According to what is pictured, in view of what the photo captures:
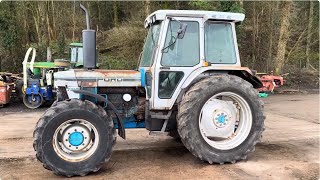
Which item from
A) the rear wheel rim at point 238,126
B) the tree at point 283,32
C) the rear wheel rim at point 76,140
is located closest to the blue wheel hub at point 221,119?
the rear wheel rim at point 238,126

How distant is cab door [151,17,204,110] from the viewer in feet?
16.5

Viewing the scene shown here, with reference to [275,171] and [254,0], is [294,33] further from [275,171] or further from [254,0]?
[275,171]

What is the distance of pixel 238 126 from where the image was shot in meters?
5.28

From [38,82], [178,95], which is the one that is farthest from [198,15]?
[38,82]

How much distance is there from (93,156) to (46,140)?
1.98ft

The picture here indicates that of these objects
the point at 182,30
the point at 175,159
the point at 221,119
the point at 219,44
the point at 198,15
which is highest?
the point at 198,15

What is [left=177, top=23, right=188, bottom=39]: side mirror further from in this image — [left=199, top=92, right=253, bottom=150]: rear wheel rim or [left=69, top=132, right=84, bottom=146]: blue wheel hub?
[left=69, top=132, right=84, bottom=146]: blue wheel hub

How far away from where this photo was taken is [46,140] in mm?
4312

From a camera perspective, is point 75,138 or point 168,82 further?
point 168,82

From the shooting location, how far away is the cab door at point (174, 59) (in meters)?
5.02

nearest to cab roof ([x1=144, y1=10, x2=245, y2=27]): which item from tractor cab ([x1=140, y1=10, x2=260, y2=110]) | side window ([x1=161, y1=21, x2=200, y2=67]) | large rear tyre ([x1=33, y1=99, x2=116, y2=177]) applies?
tractor cab ([x1=140, y1=10, x2=260, y2=110])

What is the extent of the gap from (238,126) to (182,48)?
4.66 feet

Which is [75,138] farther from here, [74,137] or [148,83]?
[148,83]

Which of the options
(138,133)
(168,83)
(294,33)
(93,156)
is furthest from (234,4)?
(93,156)
